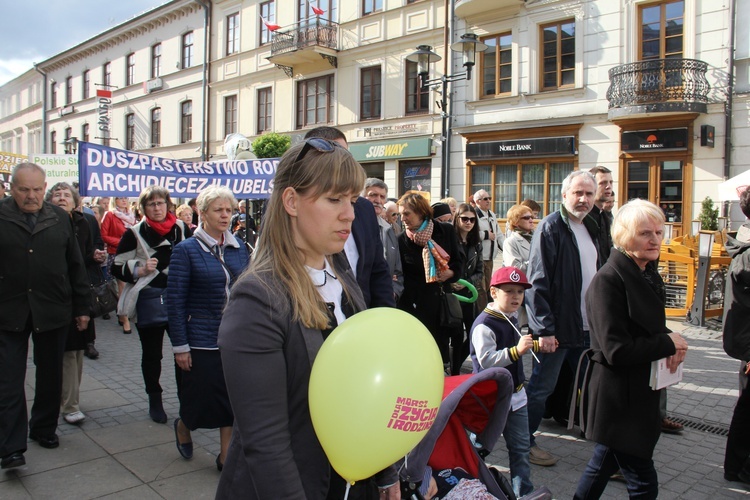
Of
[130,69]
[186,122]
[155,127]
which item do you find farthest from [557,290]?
[130,69]

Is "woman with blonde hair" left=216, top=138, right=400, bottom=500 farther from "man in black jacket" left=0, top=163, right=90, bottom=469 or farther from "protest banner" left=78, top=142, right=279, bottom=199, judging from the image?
"protest banner" left=78, top=142, right=279, bottom=199

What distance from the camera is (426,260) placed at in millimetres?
5238

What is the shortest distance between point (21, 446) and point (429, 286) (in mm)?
3464

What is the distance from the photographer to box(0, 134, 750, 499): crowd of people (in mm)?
1500

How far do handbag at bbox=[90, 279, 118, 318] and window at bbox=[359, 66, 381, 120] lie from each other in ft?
52.8

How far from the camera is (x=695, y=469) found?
392 cm

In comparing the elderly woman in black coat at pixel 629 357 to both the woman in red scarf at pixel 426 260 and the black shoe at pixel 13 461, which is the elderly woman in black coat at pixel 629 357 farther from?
the black shoe at pixel 13 461

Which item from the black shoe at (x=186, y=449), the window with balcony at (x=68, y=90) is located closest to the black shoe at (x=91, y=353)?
the black shoe at (x=186, y=449)

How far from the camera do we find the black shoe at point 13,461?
11.8 ft

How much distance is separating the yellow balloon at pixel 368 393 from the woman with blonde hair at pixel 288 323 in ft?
0.21

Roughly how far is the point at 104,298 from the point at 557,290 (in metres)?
4.39

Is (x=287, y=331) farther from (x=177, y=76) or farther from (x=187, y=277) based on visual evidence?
(x=177, y=76)

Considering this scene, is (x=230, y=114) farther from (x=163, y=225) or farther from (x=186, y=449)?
(x=186, y=449)

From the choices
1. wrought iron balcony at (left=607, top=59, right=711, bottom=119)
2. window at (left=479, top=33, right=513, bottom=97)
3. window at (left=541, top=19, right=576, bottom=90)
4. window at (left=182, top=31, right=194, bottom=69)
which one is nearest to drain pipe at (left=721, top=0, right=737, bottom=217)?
wrought iron balcony at (left=607, top=59, right=711, bottom=119)
